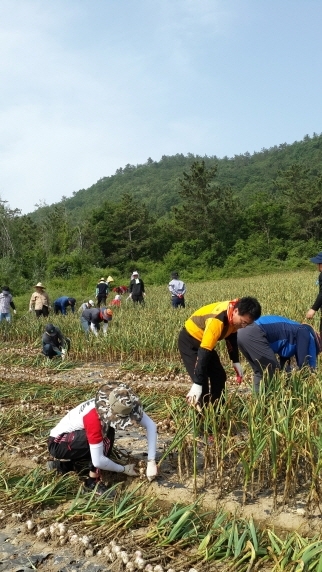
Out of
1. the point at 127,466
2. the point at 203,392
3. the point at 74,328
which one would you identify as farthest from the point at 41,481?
the point at 74,328

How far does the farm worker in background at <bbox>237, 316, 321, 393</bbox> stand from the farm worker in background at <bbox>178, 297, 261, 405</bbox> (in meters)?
0.14

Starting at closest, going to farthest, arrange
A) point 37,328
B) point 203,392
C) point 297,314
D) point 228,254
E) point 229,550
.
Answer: point 229,550 → point 203,392 → point 297,314 → point 37,328 → point 228,254

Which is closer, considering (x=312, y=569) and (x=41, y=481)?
(x=312, y=569)

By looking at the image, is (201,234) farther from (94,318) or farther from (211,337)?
(211,337)

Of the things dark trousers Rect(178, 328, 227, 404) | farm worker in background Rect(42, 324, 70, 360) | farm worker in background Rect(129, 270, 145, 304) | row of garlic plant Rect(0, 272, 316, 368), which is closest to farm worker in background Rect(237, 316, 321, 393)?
dark trousers Rect(178, 328, 227, 404)

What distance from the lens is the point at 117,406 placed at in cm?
313

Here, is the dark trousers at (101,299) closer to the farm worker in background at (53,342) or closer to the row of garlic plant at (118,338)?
the row of garlic plant at (118,338)

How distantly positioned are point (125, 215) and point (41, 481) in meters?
37.3

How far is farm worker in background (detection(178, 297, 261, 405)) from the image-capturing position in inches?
143

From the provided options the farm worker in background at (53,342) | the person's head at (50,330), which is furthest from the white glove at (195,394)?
the person's head at (50,330)

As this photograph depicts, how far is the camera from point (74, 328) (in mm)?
9992

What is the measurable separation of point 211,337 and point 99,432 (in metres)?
1.08

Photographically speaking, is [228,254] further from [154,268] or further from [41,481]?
[41,481]

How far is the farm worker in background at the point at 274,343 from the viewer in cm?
405
